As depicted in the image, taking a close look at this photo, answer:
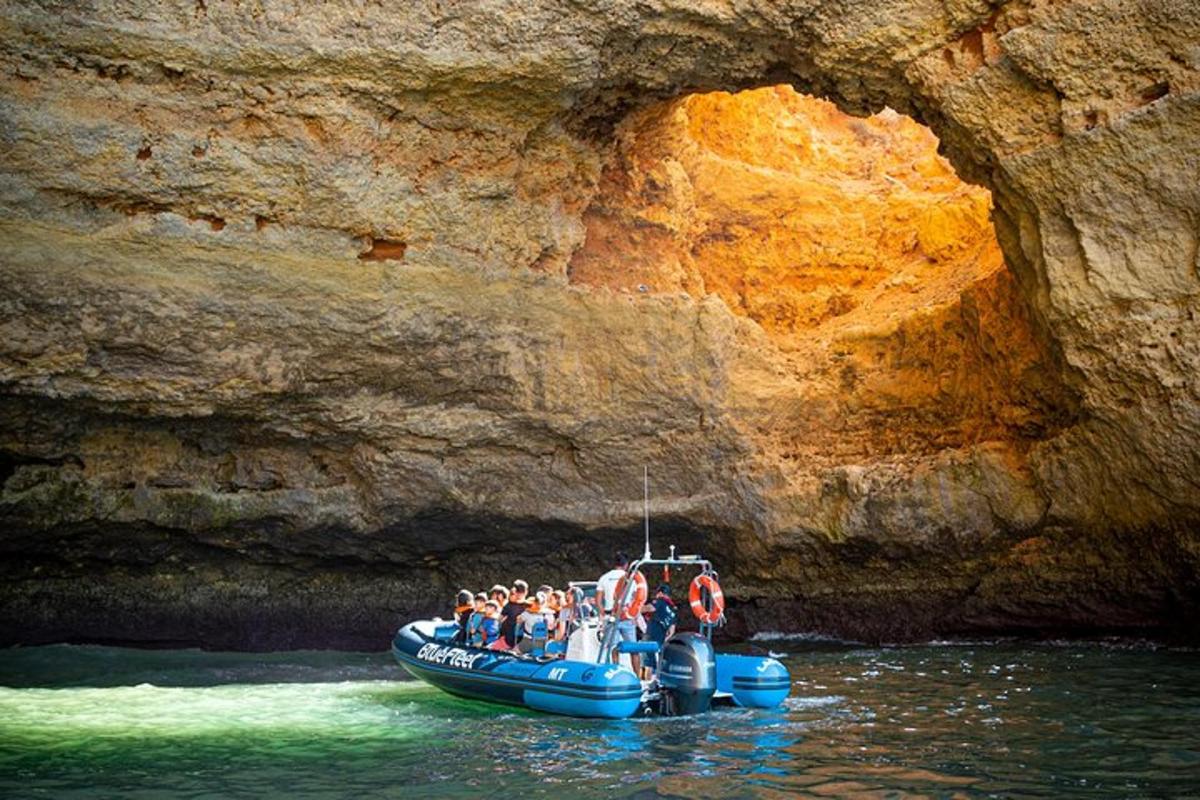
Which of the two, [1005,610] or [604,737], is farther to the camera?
[1005,610]

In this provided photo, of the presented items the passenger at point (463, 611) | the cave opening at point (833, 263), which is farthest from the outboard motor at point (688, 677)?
the cave opening at point (833, 263)

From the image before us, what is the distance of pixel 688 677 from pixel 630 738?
91 cm

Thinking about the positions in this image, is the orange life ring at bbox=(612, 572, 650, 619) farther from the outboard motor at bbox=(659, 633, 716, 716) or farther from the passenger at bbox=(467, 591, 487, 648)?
the passenger at bbox=(467, 591, 487, 648)

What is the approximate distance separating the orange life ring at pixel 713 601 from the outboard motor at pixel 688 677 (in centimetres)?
33

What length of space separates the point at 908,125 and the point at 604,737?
1316 centimetres

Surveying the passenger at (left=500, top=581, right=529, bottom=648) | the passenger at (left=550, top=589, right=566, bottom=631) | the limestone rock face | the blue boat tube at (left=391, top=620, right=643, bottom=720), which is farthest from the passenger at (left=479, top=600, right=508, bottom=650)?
the limestone rock face

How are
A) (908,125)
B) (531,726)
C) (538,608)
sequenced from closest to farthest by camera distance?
1. (531,726)
2. (538,608)
3. (908,125)

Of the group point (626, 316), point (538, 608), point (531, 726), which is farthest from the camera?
point (626, 316)

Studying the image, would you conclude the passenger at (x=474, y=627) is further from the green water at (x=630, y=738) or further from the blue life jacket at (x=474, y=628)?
the green water at (x=630, y=738)

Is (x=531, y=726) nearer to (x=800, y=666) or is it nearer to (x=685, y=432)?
(x=800, y=666)

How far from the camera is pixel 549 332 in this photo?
14.7 metres

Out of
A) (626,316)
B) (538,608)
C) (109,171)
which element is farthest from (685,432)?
(109,171)

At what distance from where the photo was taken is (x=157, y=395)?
13648 mm

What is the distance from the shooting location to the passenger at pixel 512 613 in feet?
40.7
